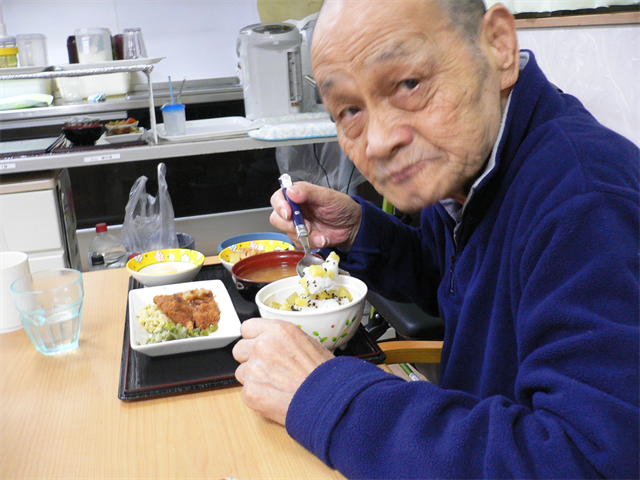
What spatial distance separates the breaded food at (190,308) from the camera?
1.03 m

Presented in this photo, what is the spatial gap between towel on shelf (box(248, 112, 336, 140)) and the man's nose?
1.80 meters

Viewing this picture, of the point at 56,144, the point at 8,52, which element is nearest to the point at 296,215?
the point at 56,144

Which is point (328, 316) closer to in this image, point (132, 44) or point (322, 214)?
point (322, 214)

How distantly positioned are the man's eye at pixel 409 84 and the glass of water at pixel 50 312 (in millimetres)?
704

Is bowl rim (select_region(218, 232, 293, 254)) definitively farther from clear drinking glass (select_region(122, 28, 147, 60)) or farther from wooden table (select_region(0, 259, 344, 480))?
clear drinking glass (select_region(122, 28, 147, 60))

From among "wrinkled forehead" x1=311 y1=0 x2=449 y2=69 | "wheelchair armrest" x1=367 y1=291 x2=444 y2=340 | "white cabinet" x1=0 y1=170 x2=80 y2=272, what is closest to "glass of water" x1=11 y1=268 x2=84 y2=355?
"wrinkled forehead" x1=311 y1=0 x2=449 y2=69

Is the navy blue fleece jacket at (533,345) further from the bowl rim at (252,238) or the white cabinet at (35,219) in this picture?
the white cabinet at (35,219)

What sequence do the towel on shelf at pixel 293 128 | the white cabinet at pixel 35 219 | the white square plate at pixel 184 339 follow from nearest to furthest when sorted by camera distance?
1. the white square plate at pixel 184 339
2. the white cabinet at pixel 35 219
3. the towel on shelf at pixel 293 128

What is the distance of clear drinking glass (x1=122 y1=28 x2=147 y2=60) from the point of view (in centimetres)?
346

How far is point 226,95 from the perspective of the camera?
3627 mm

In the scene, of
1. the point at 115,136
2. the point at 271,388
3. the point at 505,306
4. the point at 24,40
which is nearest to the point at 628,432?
the point at 505,306

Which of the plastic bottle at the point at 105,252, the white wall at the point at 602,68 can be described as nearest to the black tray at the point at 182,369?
the white wall at the point at 602,68

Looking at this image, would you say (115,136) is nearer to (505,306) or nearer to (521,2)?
(521,2)

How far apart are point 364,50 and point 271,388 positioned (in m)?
0.49
